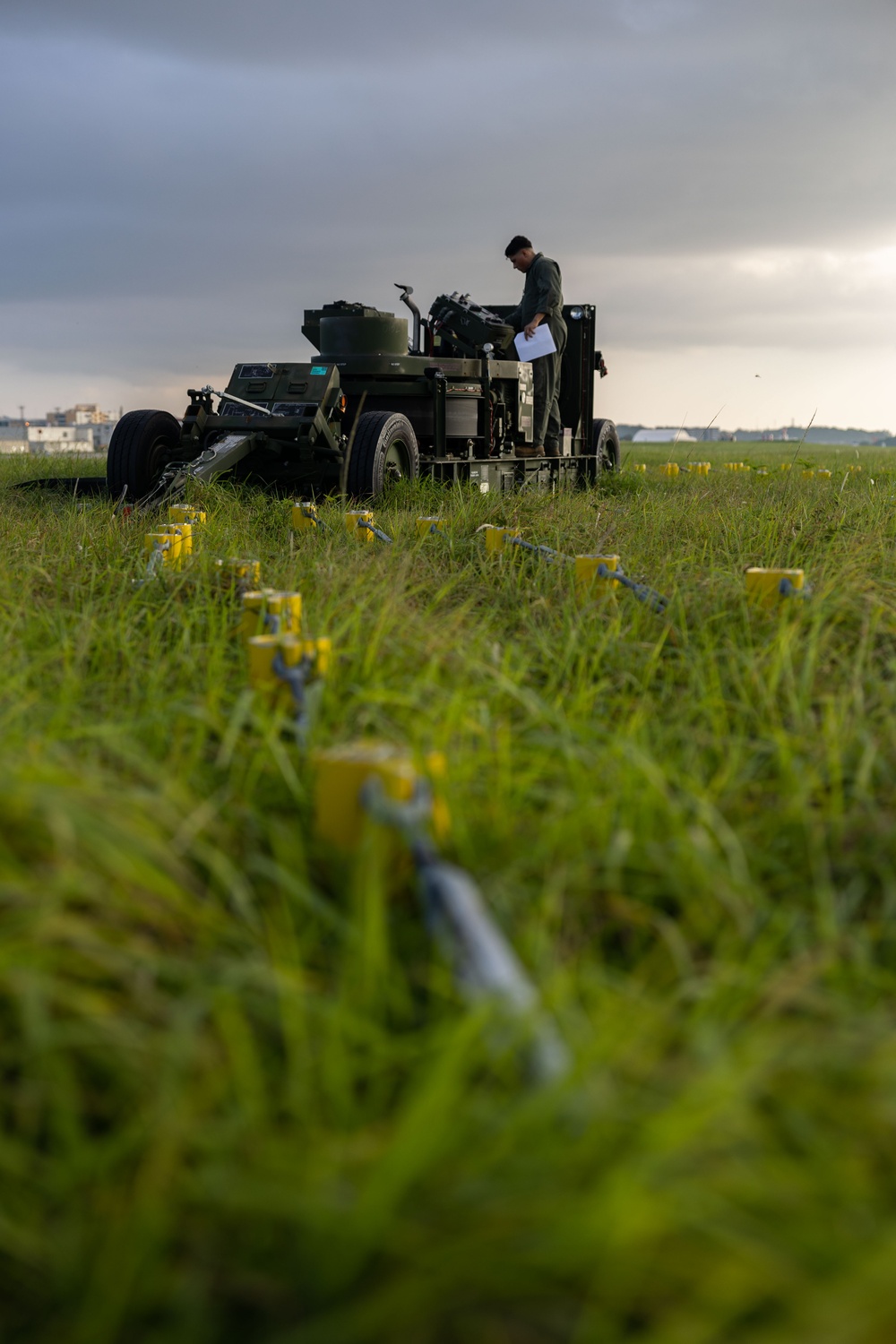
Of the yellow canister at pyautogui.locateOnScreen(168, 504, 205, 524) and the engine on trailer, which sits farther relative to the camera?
the engine on trailer

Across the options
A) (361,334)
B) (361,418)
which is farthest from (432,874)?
(361,334)

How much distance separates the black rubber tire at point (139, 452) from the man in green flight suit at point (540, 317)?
347 cm

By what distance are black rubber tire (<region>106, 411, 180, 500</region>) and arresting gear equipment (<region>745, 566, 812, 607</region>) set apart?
15.5 ft

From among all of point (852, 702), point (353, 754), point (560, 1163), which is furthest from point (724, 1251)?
point (852, 702)

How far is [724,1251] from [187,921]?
0.89m

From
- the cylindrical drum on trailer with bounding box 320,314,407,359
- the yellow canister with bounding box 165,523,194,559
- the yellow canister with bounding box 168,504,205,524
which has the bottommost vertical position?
the yellow canister with bounding box 165,523,194,559

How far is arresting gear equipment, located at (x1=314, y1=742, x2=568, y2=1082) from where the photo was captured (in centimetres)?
121

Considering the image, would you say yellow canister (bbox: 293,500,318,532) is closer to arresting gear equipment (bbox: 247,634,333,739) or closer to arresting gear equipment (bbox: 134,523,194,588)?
arresting gear equipment (bbox: 134,523,194,588)

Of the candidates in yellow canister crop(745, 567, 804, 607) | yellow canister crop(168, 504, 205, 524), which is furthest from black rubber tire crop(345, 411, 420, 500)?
yellow canister crop(745, 567, 804, 607)

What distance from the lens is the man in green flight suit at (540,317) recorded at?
9523 mm

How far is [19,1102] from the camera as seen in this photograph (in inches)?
49.3

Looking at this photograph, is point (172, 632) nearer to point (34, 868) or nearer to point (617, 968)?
point (34, 868)

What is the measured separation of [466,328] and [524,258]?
88cm

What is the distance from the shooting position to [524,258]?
31.5 feet
